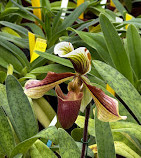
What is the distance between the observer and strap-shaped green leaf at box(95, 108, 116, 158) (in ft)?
2.25

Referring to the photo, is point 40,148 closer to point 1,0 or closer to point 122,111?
point 122,111

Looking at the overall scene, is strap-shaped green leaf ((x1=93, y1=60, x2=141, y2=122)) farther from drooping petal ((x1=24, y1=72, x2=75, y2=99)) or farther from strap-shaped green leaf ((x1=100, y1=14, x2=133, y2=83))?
drooping petal ((x1=24, y1=72, x2=75, y2=99))

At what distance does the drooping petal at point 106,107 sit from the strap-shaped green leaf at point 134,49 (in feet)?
1.72

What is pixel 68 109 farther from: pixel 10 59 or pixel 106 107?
pixel 10 59

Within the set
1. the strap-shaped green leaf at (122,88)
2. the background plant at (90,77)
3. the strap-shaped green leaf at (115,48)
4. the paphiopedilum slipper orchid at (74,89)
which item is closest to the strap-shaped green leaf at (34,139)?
the background plant at (90,77)

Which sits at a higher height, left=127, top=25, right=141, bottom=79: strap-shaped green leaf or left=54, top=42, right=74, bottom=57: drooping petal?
left=54, top=42, right=74, bottom=57: drooping petal

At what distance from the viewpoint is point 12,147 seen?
0.75m

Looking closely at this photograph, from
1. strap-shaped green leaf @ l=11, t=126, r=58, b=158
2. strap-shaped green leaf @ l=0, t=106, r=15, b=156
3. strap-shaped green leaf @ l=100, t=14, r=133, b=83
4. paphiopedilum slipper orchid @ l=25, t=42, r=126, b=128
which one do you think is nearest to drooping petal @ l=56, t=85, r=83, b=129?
paphiopedilum slipper orchid @ l=25, t=42, r=126, b=128

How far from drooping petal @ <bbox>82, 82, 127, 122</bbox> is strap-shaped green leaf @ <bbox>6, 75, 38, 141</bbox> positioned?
287mm

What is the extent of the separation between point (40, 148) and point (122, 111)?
0.85 feet

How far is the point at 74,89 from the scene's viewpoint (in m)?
0.60

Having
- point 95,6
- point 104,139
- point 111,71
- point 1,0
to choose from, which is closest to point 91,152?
point 104,139

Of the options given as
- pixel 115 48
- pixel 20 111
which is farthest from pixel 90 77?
pixel 20 111

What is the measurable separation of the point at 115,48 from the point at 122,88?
0.66 feet
